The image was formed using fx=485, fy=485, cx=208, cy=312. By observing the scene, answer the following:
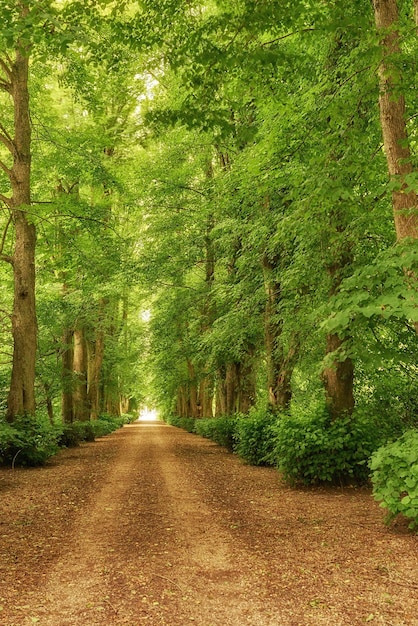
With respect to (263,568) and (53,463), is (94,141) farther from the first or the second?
(263,568)

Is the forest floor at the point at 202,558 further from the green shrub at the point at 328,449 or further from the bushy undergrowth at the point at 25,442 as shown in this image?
the bushy undergrowth at the point at 25,442

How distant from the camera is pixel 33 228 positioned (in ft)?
44.0

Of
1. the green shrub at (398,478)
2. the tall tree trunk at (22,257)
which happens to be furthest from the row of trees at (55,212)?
the green shrub at (398,478)

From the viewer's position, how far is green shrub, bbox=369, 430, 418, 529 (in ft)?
17.3

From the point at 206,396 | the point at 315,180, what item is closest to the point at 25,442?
the point at 315,180

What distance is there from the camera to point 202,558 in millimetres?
4996

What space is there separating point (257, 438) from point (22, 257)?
790 centimetres

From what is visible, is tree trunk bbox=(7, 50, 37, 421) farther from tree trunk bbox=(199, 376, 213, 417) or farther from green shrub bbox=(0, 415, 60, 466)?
tree trunk bbox=(199, 376, 213, 417)

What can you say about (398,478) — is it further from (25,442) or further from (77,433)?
(77,433)

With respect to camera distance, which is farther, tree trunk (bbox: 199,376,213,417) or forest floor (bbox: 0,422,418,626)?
tree trunk (bbox: 199,376,213,417)

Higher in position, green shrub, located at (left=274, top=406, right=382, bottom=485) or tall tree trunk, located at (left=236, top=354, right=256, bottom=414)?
tall tree trunk, located at (left=236, top=354, right=256, bottom=414)

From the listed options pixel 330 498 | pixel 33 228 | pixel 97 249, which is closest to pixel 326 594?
pixel 330 498

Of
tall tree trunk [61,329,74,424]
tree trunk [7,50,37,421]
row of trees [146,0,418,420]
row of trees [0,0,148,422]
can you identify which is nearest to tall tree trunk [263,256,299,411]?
row of trees [146,0,418,420]

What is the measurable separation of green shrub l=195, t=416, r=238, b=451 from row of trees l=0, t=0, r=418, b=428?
45.4 inches
